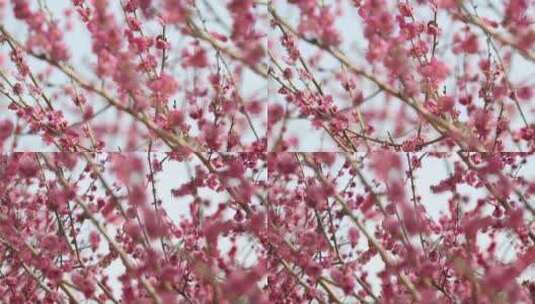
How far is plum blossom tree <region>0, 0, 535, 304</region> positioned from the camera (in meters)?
3.96

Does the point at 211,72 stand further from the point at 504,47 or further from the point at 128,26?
the point at 504,47

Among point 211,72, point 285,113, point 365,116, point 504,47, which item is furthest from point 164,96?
point 504,47

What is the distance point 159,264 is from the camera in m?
3.96

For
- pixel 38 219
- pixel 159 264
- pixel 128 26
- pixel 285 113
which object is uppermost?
pixel 128 26

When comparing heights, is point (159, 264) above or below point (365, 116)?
below

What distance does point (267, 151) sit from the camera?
4.10 m

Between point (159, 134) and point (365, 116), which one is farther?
point (365, 116)

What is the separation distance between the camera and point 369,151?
4109 mm

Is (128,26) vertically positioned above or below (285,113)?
above

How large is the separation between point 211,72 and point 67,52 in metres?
0.58

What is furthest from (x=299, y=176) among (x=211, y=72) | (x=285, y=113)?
(x=211, y=72)

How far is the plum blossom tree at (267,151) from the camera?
396cm

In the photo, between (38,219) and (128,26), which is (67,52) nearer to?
(128,26)

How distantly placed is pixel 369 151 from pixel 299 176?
31cm
